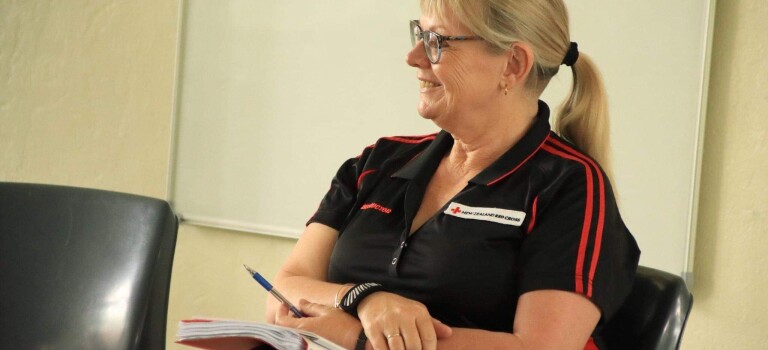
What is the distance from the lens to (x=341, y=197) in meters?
1.78

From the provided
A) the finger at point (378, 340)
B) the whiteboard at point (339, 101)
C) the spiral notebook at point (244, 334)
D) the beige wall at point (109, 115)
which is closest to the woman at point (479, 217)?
the finger at point (378, 340)

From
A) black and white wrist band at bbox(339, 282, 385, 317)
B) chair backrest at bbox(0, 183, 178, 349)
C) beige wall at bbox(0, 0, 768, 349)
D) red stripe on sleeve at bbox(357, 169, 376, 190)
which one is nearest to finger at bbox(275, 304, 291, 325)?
black and white wrist band at bbox(339, 282, 385, 317)

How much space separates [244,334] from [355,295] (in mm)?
254

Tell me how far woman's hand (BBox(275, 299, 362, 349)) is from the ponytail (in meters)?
0.58

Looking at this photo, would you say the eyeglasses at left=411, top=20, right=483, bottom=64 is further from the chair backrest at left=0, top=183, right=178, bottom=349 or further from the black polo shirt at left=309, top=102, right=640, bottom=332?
the chair backrest at left=0, top=183, right=178, bottom=349

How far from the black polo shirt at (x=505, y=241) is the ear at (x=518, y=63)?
0.09 m

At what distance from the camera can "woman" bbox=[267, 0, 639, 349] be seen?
140cm

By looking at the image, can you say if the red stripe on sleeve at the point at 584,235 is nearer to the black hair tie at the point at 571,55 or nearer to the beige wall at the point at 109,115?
the black hair tie at the point at 571,55

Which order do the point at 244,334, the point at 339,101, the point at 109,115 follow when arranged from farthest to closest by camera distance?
1. the point at 109,115
2. the point at 339,101
3. the point at 244,334

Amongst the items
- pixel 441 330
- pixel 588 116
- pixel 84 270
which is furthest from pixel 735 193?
pixel 84 270

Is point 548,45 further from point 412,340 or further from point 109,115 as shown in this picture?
point 109,115

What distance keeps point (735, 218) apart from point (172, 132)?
199cm

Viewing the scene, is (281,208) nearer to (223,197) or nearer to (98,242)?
(223,197)

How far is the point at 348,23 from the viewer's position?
9.32 feet
